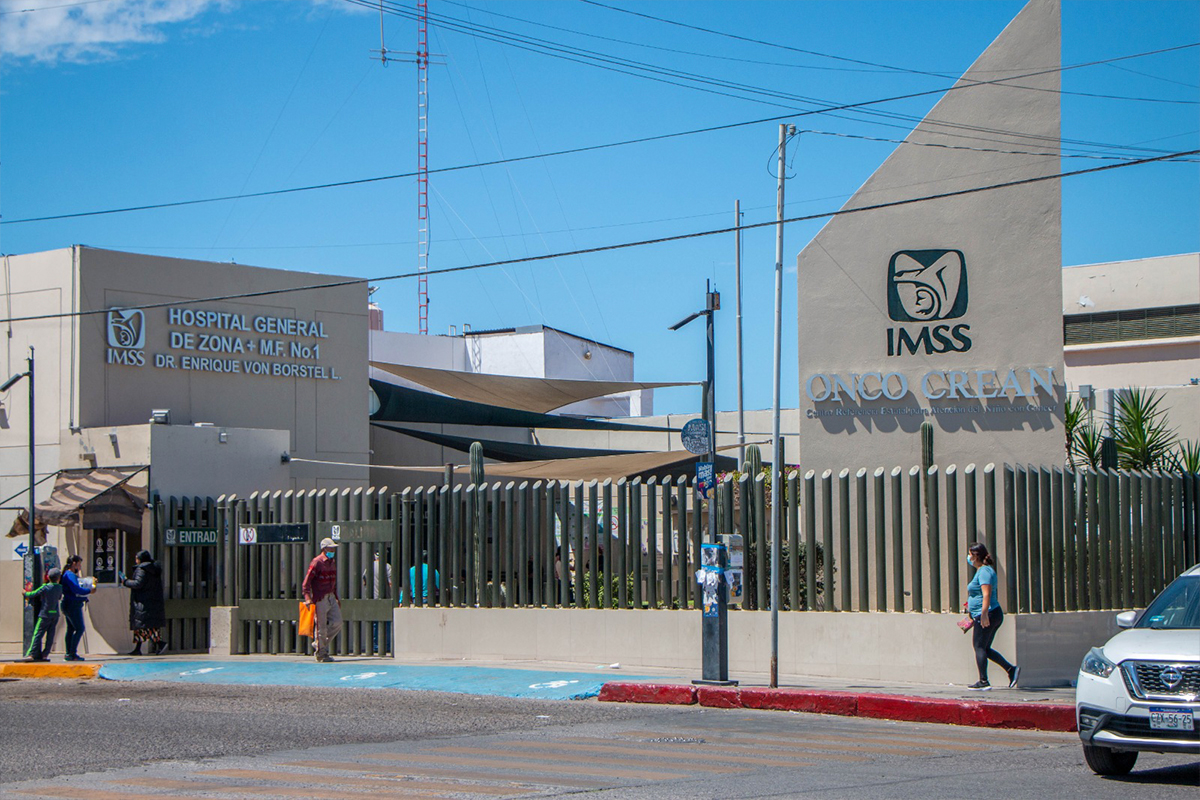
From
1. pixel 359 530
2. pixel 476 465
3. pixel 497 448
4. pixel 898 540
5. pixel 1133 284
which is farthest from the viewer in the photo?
pixel 1133 284

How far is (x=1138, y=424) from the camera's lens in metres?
19.5

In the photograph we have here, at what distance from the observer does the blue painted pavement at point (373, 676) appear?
47.8 ft

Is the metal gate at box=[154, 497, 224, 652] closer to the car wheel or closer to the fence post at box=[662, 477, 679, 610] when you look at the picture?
the fence post at box=[662, 477, 679, 610]

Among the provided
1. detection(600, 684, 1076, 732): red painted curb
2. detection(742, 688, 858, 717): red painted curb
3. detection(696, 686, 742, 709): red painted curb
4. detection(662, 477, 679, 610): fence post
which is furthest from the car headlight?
detection(662, 477, 679, 610): fence post

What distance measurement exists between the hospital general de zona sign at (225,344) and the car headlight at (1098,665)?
62.2 ft

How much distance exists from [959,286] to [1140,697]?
969cm

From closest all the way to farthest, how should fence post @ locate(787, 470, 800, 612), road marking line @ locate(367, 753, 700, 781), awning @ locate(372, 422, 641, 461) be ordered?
road marking line @ locate(367, 753, 700, 781)
fence post @ locate(787, 470, 800, 612)
awning @ locate(372, 422, 641, 461)

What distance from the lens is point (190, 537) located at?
20391mm

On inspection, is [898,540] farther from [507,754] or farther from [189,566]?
[189,566]

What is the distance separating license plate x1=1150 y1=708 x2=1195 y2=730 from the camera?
8500 mm

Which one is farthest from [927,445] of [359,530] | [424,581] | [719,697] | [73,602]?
[73,602]

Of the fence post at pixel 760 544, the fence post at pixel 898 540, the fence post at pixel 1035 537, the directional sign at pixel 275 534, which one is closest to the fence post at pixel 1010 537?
the fence post at pixel 1035 537

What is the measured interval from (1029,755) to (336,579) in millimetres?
11029

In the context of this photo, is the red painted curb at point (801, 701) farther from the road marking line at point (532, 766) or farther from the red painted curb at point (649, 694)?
the road marking line at point (532, 766)
